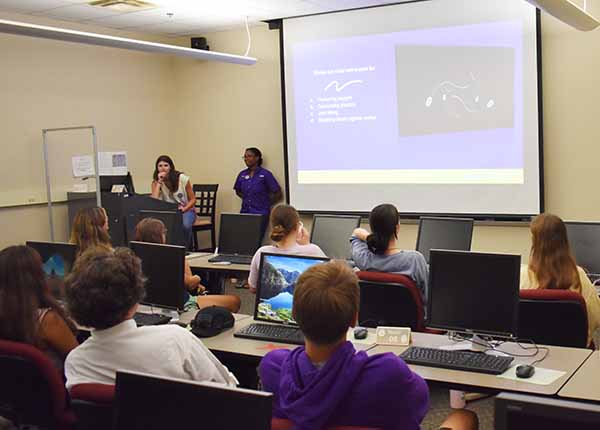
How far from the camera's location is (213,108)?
8.94m

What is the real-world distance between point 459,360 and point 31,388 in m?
1.61

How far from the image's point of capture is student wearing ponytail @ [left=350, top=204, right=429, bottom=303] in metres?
3.90

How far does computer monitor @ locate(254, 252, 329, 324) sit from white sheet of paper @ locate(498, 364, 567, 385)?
1.04m

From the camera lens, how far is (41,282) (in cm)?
296

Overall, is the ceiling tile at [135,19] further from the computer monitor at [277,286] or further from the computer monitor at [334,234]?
the computer monitor at [277,286]

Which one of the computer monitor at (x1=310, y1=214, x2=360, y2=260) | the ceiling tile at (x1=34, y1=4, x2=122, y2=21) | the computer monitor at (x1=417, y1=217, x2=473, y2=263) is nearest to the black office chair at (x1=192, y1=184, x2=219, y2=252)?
the ceiling tile at (x1=34, y1=4, x2=122, y2=21)

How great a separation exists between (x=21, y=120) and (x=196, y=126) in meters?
2.30

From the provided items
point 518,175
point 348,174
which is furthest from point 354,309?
point 348,174

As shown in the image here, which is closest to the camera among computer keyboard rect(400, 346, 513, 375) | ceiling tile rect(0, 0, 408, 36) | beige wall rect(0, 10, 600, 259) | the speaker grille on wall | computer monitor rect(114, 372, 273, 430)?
computer monitor rect(114, 372, 273, 430)

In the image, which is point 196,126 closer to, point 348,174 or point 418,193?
point 348,174

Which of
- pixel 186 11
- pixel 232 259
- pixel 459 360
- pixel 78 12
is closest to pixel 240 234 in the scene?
pixel 232 259

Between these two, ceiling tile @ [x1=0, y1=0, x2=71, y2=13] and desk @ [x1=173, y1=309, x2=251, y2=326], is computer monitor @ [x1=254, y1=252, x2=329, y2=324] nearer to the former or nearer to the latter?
desk @ [x1=173, y1=309, x2=251, y2=326]

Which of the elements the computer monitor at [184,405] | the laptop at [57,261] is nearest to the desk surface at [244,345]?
the laptop at [57,261]

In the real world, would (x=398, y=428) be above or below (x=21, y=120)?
below
